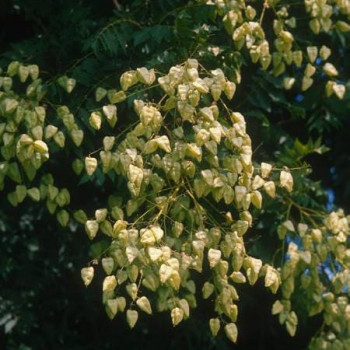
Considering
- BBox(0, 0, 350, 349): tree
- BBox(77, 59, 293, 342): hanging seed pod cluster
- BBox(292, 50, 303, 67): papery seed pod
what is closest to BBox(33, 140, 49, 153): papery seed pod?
BBox(0, 0, 350, 349): tree

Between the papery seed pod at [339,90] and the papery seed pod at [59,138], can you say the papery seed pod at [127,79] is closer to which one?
the papery seed pod at [59,138]

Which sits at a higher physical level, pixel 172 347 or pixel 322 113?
pixel 322 113

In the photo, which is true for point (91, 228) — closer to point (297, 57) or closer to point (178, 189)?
point (178, 189)

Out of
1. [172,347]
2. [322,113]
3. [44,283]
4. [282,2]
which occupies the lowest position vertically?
[172,347]

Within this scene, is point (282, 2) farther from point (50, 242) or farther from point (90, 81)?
point (50, 242)

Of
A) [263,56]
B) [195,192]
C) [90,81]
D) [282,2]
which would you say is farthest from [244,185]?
[282,2]

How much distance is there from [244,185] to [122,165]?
35 cm

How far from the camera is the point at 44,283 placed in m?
3.62

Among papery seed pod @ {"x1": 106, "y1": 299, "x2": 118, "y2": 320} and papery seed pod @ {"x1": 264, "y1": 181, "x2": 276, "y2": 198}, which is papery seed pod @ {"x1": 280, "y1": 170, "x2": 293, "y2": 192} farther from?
papery seed pod @ {"x1": 106, "y1": 299, "x2": 118, "y2": 320}

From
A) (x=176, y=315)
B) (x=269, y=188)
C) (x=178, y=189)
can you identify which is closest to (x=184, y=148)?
(x=178, y=189)

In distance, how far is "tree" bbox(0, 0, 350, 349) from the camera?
2361 mm

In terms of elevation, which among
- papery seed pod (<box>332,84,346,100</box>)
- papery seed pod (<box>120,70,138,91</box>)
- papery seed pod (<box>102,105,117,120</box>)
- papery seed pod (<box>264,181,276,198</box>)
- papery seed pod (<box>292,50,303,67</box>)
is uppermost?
papery seed pod (<box>120,70,138,91</box>)

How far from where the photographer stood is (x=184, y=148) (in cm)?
235

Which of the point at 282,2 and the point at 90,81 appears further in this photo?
the point at 282,2
